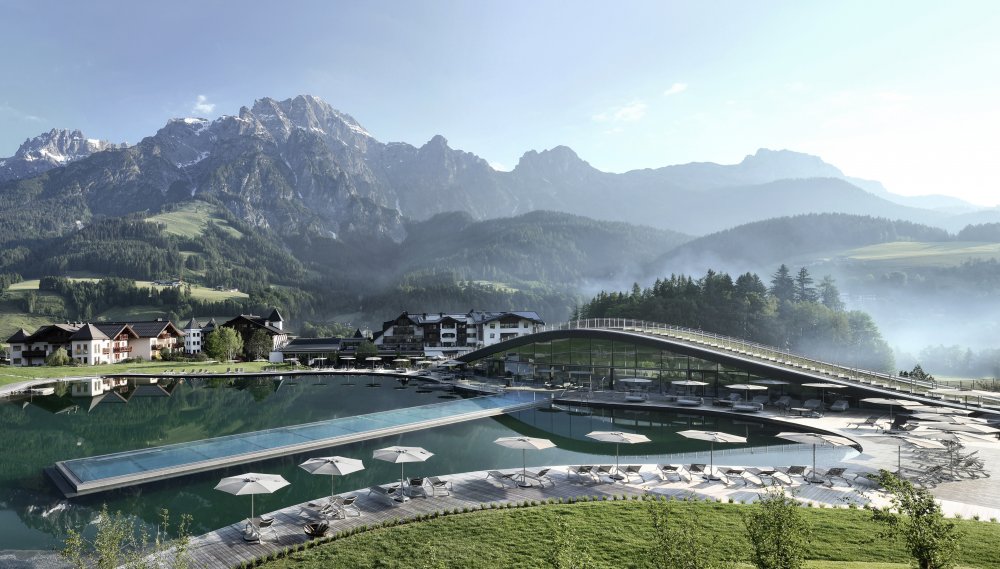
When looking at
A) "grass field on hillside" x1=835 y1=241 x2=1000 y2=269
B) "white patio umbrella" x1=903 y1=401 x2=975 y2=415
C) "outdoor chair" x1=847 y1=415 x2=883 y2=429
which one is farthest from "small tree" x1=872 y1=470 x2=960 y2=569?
"grass field on hillside" x1=835 y1=241 x2=1000 y2=269

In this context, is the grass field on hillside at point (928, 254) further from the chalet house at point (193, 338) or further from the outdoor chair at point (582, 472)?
the chalet house at point (193, 338)

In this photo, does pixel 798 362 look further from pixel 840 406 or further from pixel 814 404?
pixel 840 406

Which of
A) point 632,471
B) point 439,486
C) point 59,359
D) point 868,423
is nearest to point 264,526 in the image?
point 439,486

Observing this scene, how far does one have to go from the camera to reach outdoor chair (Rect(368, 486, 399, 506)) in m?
19.1

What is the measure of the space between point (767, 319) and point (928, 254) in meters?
132

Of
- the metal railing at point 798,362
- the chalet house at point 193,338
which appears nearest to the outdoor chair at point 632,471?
the metal railing at point 798,362

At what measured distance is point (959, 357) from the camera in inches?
3775

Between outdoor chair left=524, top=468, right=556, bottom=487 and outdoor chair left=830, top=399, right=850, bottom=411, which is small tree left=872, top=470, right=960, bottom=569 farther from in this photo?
outdoor chair left=830, top=399, right=850, bottom=411

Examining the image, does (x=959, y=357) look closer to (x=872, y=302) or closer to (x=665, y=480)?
(x=872, y=302)

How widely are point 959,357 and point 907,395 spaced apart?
3264 inches

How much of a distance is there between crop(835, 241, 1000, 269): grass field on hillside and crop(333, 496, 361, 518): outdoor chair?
202 m

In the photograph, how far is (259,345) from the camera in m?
98.9

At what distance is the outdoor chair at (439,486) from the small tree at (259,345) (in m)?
89.4

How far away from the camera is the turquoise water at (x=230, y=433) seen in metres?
20.5
